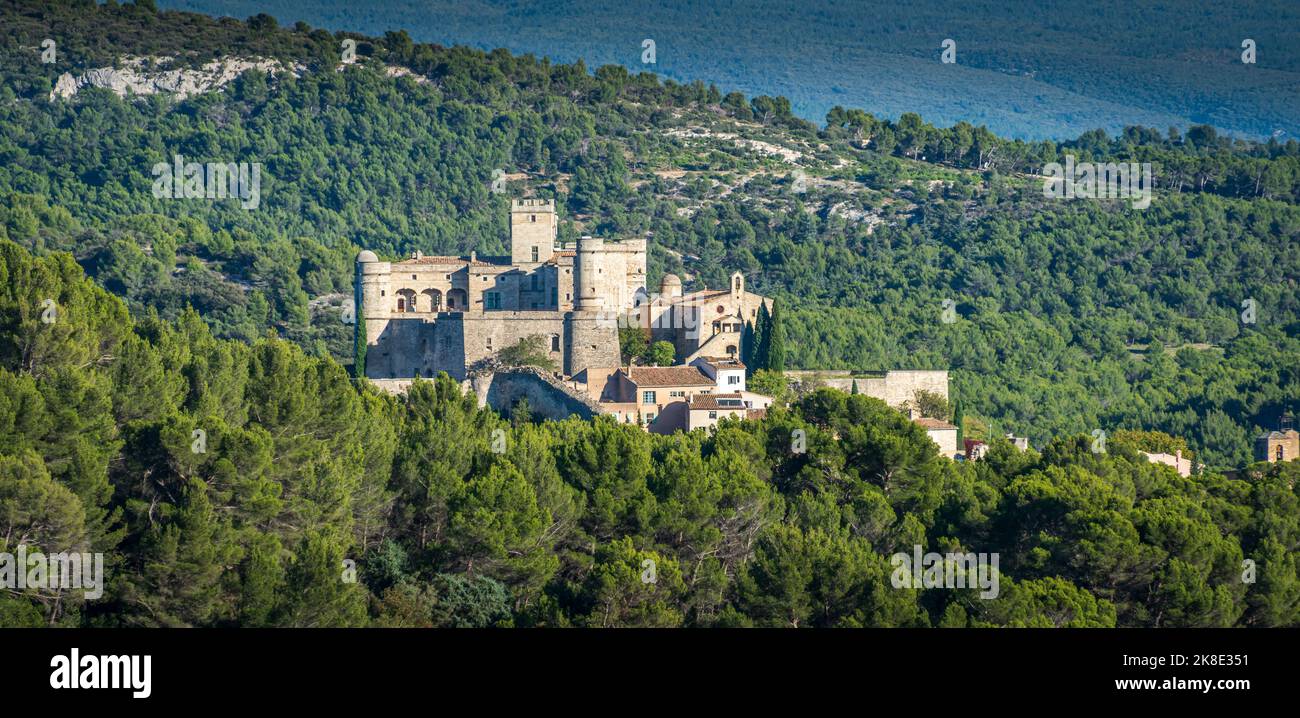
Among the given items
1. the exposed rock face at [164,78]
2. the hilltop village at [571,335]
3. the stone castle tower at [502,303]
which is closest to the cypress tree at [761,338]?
the hilltop village at [571,335]

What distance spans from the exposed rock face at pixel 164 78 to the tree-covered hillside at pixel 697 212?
3.28 ft

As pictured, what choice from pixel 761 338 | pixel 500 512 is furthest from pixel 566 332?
pixel 500 512

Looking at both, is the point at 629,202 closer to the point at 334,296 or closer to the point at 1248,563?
the point at 334,296

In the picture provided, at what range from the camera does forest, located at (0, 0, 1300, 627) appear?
3866cm

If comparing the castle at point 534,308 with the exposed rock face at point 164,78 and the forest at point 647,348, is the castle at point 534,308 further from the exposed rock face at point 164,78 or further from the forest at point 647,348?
the exposed rock face at point 164,78

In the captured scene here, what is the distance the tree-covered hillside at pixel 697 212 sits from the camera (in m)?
82.9

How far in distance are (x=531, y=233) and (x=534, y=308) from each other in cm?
320

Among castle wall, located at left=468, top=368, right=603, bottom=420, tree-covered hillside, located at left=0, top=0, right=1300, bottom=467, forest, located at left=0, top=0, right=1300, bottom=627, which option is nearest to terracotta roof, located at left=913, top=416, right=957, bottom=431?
forest, located at left=0, top=0, right=1300, bottom=627

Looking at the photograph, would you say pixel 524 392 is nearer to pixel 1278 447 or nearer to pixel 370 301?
pixel 370 301

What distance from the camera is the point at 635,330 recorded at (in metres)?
59.3

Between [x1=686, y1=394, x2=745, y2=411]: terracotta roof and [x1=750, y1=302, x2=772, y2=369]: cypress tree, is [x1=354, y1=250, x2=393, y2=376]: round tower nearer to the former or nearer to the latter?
[x1=750, y1=302, x2=772, y2=369]: cypress tree

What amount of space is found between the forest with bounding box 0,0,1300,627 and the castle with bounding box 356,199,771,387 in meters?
3.75
